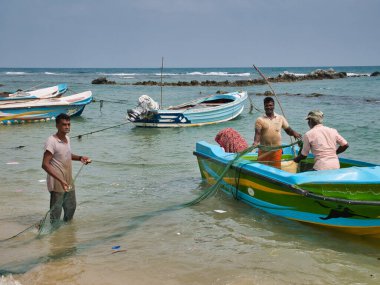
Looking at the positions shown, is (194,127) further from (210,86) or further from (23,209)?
(210,86)

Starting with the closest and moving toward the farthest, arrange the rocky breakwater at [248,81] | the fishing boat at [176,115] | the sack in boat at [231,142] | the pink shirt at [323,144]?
1. the pink shirt at [323,144]
2. the sack in boat at [231,142]
3. the fishing boat at [176,115]
4. the rocky breakwater at [248,81]

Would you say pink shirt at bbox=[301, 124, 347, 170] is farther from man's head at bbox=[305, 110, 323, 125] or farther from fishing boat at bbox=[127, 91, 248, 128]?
fishing boat at bbox=[127, 91, 248, 128]

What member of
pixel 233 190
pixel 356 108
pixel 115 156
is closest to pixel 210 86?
pixel 356 108

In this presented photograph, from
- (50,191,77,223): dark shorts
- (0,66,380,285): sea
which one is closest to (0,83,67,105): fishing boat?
(0,66,380,285): sea

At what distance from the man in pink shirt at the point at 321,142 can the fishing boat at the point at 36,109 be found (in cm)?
1609

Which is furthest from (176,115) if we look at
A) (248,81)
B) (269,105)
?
(248,81)

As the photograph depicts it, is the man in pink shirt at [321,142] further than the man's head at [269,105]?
No

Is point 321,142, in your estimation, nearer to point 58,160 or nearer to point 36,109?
point 58,160

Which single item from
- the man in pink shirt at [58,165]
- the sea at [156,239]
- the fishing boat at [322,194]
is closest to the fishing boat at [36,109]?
the sea at [156,239]

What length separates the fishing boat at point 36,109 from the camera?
65.6 feet

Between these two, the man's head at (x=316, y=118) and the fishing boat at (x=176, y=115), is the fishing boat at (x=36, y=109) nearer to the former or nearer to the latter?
the fishing boat at (x=176, y=115)

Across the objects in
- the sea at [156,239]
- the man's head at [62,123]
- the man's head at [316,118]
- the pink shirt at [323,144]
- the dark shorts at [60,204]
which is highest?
the man's head at [316,118]

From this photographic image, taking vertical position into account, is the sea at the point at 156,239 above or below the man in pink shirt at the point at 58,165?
below

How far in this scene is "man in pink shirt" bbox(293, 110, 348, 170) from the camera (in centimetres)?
664
